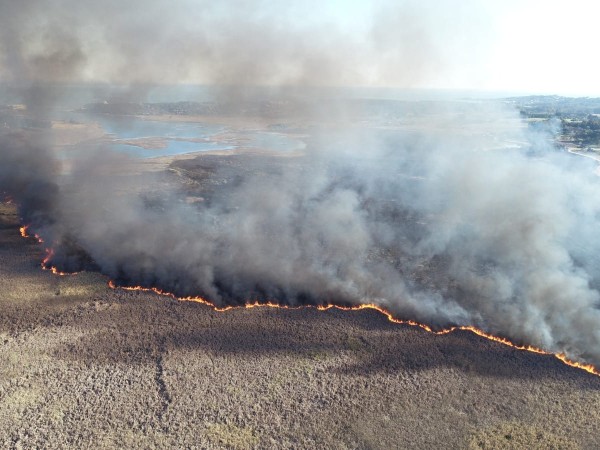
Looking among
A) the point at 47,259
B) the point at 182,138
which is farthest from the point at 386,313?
the point at 182,138

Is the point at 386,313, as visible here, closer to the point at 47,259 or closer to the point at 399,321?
the point at 399,321

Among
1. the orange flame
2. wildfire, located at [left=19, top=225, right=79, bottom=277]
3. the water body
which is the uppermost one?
the water body

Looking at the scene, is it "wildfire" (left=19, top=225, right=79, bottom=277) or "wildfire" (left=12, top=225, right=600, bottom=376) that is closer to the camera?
"wildfire" (left=12, top=225, right=600, bottom=376)

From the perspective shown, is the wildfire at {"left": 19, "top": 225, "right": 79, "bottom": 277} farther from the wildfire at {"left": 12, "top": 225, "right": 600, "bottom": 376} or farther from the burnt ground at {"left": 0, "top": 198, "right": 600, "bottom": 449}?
the burnt ground at {"left": 0, "top": 198, "right": 600, "bottom": 449}

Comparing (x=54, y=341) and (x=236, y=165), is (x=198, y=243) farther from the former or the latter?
(x=236, y=165)

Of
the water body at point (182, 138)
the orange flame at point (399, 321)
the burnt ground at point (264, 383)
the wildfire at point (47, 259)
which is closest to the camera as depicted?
the burnt ground at point (264, 383)

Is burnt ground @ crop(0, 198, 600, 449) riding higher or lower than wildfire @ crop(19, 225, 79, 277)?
lower

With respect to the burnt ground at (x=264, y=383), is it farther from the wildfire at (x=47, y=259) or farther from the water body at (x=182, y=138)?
the water body at (x=182, y=138)

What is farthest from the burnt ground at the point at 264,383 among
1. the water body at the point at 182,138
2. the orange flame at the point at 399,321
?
the water body at the point at 182,138

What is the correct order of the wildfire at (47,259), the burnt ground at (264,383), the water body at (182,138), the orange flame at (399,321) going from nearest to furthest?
1. the burnt ground at (264,383)
2. the orange flame at (399,321)
3. the wildfire at (47,259)
4. the water body at (182,138)

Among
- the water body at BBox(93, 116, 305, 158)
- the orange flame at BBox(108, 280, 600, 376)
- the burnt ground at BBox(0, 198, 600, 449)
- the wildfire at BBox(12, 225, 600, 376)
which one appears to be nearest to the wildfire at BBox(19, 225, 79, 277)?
the wildfire at BBox(12, 225, 600, 376)
